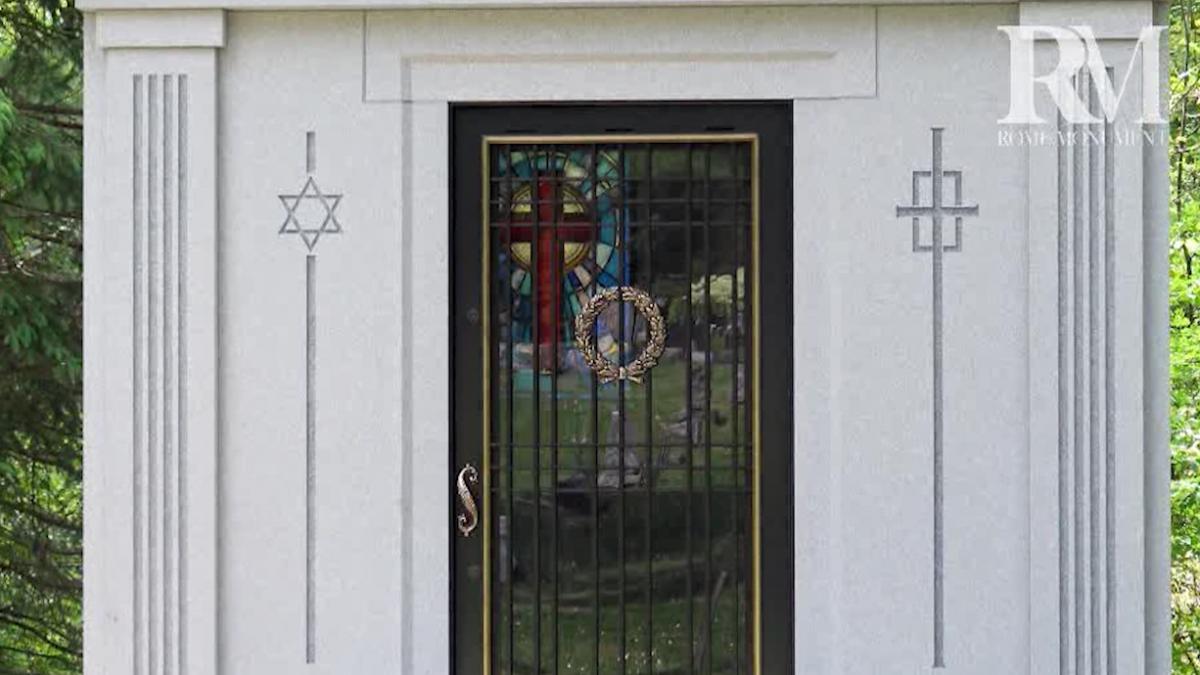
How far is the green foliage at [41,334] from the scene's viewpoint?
6586mm

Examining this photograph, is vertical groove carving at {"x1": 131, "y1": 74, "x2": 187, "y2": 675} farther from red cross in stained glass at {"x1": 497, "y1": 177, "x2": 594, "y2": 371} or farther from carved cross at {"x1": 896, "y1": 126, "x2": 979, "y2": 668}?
carved cross at {"x1": 896, "y1": 126, "x2": 979, "y2": 668}

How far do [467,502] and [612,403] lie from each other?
540mm

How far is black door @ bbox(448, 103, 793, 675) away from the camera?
4293 millimetres

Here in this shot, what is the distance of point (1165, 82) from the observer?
4148 mm

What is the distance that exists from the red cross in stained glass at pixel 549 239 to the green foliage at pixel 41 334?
306 centimetres

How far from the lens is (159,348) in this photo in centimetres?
423

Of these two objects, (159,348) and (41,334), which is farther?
(41,334)

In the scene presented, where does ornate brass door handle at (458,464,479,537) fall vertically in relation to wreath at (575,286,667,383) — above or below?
below

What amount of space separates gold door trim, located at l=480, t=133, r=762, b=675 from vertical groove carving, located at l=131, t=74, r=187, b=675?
0.91 m

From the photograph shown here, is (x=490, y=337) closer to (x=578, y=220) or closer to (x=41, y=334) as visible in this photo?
(x=578, y=220)

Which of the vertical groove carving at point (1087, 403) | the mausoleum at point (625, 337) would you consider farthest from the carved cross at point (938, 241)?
the vertical groove carving at point (1087, 403)

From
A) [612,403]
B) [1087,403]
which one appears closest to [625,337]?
[612,403]

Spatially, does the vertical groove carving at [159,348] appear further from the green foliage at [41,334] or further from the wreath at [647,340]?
the green foliage at [41,334]

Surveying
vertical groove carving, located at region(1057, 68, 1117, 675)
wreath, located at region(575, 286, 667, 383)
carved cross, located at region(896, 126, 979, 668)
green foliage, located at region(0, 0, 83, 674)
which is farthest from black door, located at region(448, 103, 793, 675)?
green foliage, located at region(0, 0, 83, 674)
